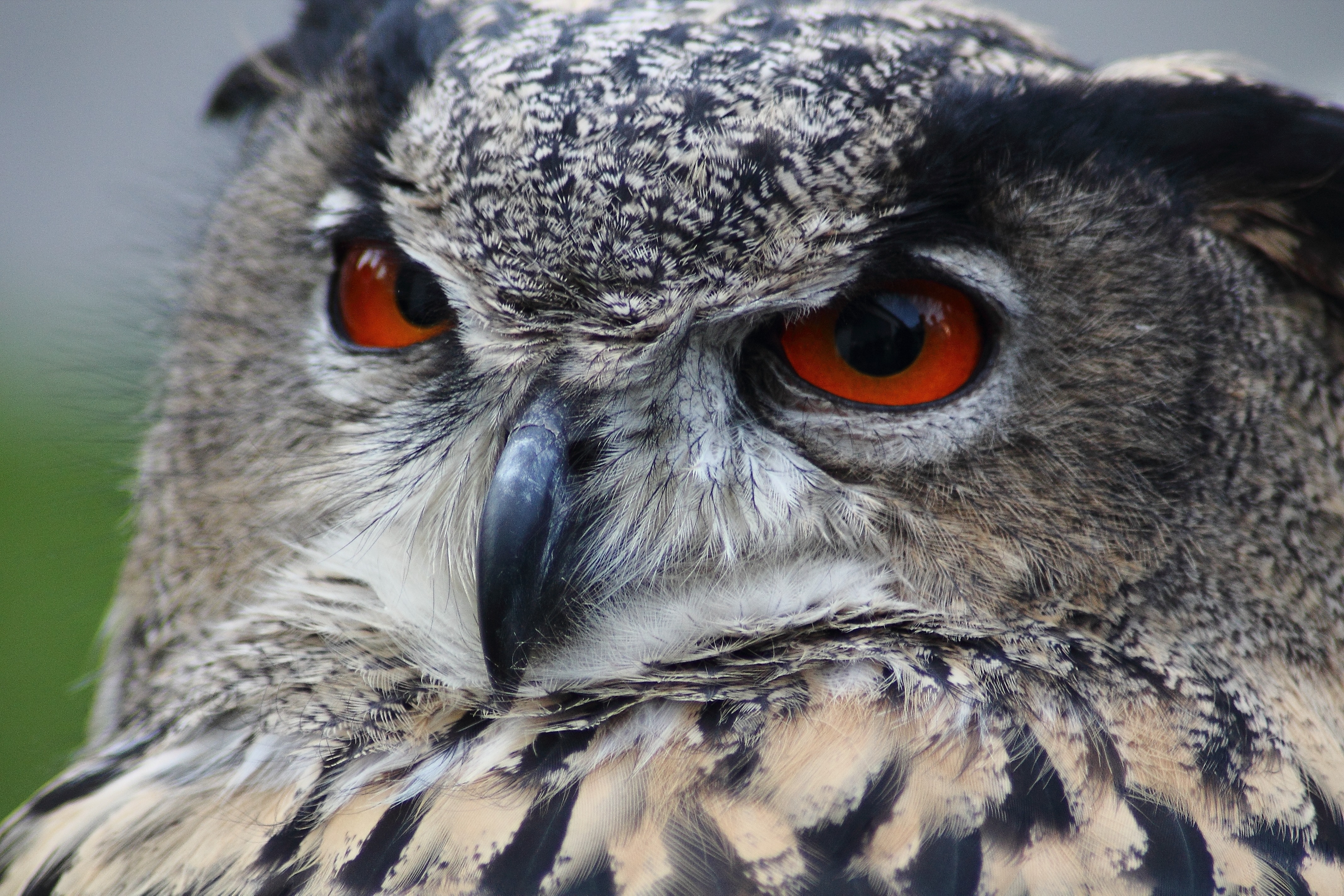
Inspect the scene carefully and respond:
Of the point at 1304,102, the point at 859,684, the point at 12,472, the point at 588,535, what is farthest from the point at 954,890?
the point at 12,472

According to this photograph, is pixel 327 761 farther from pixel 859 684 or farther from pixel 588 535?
pixel 859 684

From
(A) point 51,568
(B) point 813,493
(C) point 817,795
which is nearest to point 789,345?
(B) point 813,493

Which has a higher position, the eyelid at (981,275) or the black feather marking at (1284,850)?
the eyelid at (981,275)

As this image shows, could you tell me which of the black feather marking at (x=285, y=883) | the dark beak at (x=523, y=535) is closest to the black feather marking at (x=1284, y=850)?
the dark beak at (x=523, y=535)

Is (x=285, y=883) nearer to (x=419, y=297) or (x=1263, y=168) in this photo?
(x=419, y=297)

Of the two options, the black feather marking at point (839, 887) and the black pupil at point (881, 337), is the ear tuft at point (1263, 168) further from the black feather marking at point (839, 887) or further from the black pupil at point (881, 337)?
the black feather marking at point (839, 887)

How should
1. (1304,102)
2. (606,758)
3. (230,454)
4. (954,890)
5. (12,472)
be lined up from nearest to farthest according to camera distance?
(954,890) < (606,758) < (1304,102) < (230,454) < (12,472)
